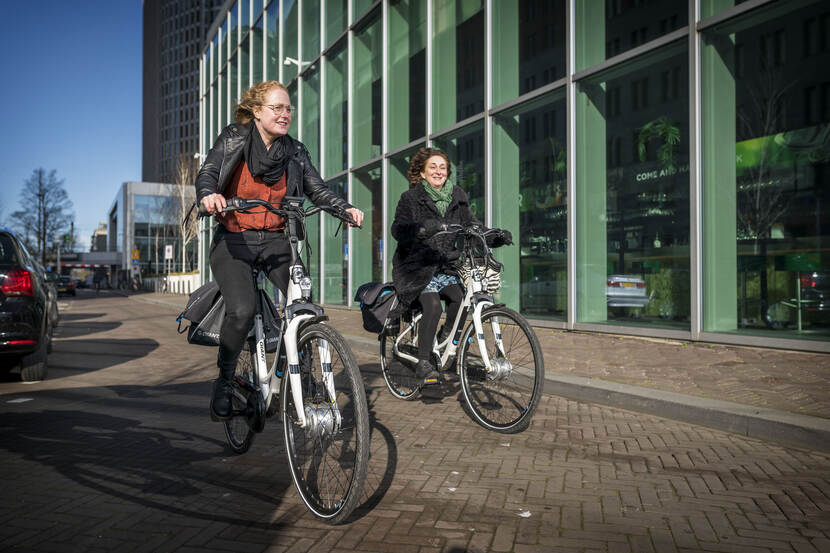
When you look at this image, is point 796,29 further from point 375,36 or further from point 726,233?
point 375,36

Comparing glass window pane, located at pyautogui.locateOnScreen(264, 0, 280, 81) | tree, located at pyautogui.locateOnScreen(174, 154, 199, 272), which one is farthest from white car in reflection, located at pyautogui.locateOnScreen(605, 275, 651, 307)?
tree, located at pyautogui.locateOnScreen(174, 154, 199, 272)

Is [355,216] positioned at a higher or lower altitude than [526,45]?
lower

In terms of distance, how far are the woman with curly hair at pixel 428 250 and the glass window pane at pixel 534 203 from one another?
18.1ft

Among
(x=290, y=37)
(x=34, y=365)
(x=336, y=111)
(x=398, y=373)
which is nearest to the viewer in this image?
(x=398, y=373)

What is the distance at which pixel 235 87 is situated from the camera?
2975cm

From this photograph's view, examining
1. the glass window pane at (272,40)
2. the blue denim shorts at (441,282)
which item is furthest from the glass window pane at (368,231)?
the blue denim shorts at (441,282)

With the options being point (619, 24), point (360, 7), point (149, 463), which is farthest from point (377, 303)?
point (360, 7)

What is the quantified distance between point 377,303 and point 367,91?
12.7 meters

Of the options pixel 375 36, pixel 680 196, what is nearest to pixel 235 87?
pixel 375 36

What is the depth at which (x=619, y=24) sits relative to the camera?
9555 mm

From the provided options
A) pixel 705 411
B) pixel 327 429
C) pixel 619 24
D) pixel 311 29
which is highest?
pixel 311 29

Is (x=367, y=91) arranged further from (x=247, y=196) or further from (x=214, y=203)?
(x=214, y=203)

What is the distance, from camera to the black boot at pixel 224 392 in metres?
3.37

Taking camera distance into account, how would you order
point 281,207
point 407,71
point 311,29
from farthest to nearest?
1. point 311,29
2. point 407,71
3. point 281,207
